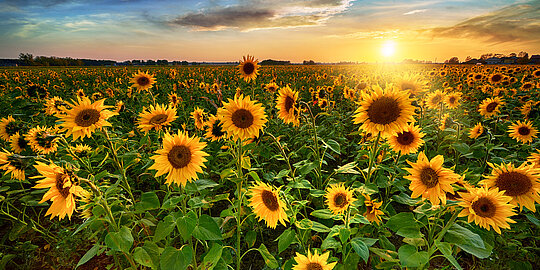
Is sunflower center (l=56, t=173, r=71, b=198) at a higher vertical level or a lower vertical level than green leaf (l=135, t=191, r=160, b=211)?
higher

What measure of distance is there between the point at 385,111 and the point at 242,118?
4.21ft

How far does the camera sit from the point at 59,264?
9.00 ft

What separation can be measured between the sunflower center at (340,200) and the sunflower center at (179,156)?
138 centimetres

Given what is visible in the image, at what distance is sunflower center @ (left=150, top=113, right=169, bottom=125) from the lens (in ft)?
8.80

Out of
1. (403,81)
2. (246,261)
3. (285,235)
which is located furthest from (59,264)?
(403,81)

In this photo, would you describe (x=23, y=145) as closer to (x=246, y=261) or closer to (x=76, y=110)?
(x=76, y=110)

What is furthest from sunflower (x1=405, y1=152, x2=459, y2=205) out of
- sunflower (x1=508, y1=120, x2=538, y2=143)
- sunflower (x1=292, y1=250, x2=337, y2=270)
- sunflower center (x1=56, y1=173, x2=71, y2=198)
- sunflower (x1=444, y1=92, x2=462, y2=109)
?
sunflower (x1=444, y1=92, x2=462, y2=109)

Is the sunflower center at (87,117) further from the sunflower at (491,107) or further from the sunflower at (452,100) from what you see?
the sunflower at (491,107)

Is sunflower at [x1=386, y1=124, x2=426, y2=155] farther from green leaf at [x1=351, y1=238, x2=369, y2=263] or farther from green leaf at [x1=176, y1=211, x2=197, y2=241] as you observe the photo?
green leaf at [x1=176, y1=211, x2=197, y2=241]

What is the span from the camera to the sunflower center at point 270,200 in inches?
79.6

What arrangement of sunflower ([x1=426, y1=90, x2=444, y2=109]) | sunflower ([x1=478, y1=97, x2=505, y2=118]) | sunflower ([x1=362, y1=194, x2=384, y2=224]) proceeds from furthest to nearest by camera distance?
sunflower ([x1=426, y1=90, x2=444, y2=109]) → sunflower ([x1=478, y1=97, x2=505, y2=118]) → sunflower ([x1=362, y1=194, x2=384, y2=224])

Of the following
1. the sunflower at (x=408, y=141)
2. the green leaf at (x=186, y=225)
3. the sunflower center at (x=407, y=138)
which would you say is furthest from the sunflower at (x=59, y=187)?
the sunflower center at (x=407, y=138)

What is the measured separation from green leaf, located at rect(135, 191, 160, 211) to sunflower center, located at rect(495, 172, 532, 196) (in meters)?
2.67

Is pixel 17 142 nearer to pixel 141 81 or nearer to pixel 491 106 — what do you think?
pixel 141 81
